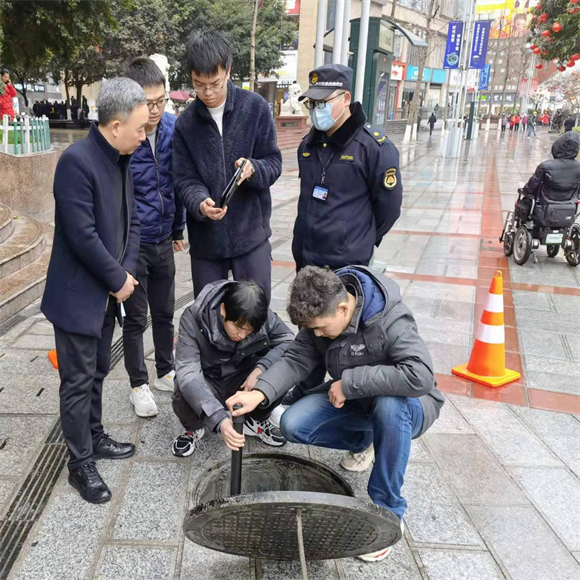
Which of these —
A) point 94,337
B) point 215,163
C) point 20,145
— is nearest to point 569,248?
point 215,163

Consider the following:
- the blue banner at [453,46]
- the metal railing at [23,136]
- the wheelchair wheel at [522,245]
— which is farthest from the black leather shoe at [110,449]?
the blue banner at [453,46]

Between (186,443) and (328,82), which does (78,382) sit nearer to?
(186,443)

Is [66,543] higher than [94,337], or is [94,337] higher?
[94,337]

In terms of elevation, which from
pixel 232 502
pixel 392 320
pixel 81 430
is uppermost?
pixel 392 320

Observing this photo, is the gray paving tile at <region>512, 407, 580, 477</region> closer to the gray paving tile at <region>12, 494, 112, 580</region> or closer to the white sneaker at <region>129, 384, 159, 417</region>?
the white sneaker at <region>129, 384, 159, 417</region>

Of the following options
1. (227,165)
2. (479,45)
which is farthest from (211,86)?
(479,45)

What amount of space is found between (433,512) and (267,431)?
918 mm

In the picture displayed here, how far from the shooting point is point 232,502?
5.18 feet

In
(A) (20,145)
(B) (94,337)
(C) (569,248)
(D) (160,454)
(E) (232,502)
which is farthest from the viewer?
(A) (20,145)

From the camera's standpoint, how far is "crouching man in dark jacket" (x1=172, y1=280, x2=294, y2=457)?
229cm

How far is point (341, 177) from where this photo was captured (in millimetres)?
2957

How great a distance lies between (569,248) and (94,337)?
5.98 meters

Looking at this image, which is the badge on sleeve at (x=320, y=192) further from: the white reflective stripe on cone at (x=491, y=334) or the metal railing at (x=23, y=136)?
the metal railing at (x=23, y=136)

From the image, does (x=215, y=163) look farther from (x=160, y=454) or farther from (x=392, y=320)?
(x=160, y=454)
